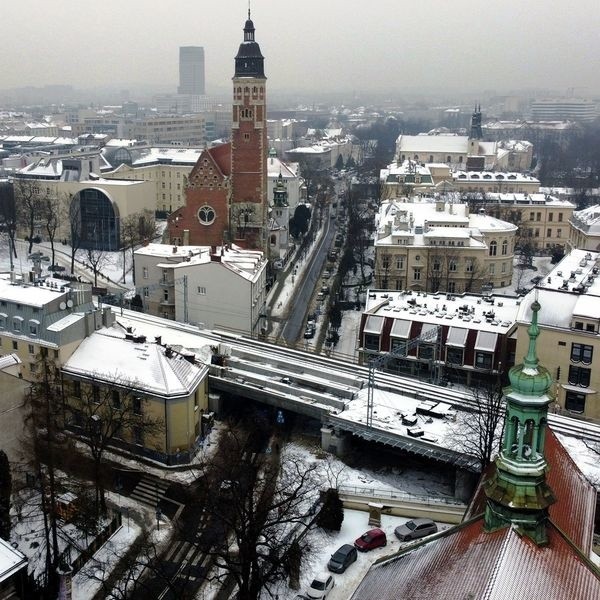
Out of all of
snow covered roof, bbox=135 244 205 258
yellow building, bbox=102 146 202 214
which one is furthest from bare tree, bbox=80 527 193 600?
yellow building, bbox=102 146 202 214

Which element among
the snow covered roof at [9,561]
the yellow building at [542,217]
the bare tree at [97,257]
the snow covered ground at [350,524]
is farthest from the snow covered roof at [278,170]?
the snow covered roof at [9,561]

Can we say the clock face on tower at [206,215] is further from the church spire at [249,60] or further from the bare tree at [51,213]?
the bare tree at [51,213]

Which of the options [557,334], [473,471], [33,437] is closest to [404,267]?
[557,334]

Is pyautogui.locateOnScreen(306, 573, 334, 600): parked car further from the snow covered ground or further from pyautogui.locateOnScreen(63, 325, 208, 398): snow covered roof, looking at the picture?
pyautogui.locateOnScreen(63, 325, 208, 398): snow covered roof

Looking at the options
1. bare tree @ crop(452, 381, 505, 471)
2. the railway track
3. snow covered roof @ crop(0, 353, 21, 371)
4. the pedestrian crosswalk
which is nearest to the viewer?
bare tree @ crop(452, 381, 505, 471)

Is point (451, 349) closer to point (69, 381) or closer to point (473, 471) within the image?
point (473, 471)

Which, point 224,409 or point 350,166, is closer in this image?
point 224,409

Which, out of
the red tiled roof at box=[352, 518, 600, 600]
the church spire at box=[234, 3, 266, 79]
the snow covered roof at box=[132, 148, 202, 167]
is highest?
the church spire at box=[234, 3, 266, 79]

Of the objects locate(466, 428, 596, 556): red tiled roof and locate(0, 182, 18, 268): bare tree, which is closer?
locate(466, 428, 596, 556): red tiled roof
